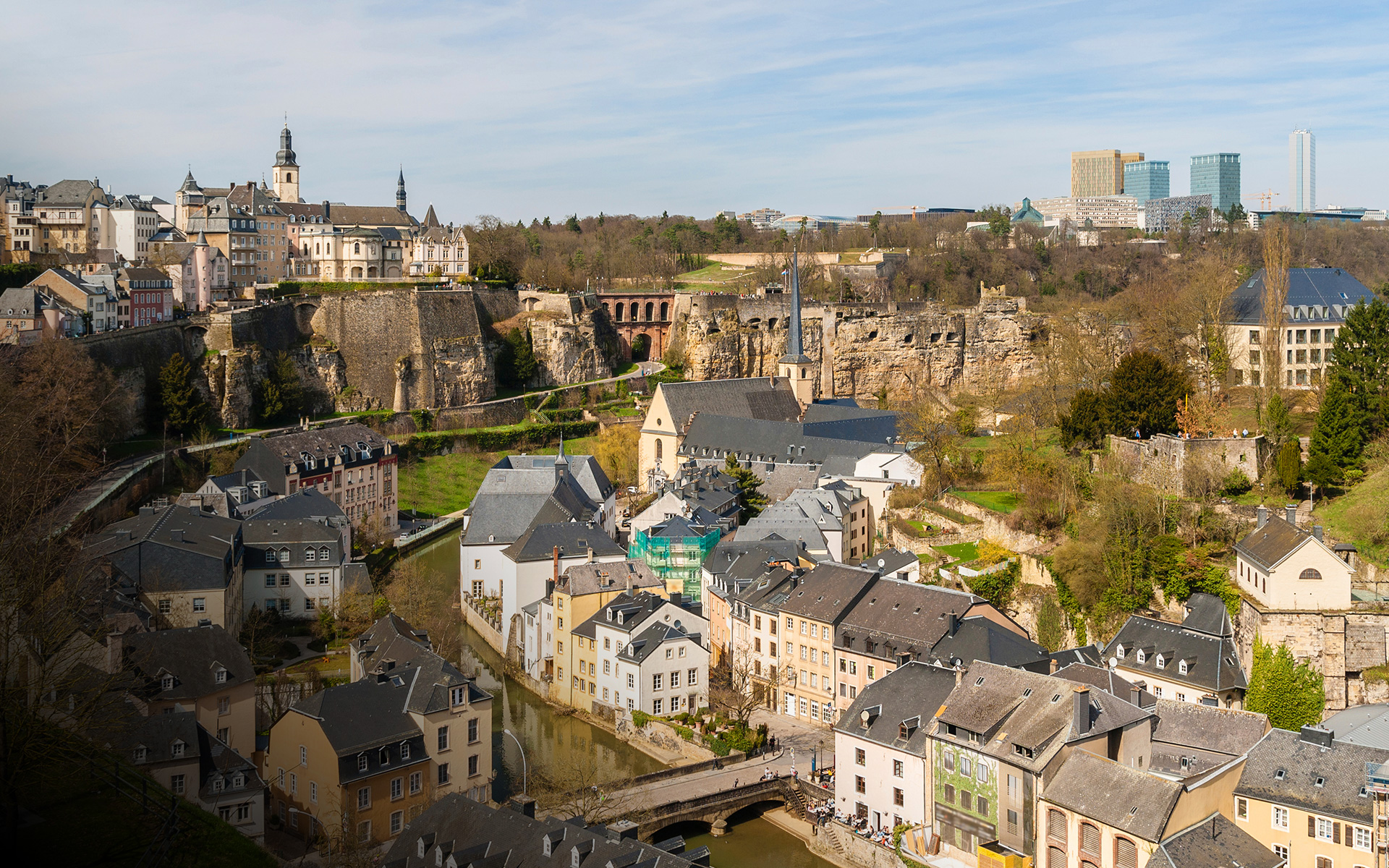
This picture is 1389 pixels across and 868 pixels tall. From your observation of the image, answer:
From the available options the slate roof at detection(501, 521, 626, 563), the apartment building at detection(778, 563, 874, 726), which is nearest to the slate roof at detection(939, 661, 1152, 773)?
the apartment building at detection(778, 563, 874, 726)

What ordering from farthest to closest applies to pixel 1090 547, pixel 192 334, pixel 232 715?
pixel 192 334 < pixel 1090 547 < pixel 232 715

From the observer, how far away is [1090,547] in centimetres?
2961

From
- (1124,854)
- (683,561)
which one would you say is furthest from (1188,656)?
(683,561)

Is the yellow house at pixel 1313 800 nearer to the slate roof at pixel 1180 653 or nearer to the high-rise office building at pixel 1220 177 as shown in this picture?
the slate roof at pixel 1180 653

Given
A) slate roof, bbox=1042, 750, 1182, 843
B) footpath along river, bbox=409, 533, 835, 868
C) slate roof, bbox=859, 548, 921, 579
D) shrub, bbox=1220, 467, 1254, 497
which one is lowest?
footpath along river, bbox=409, 533, 835, 868

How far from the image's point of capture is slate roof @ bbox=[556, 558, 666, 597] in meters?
31.5

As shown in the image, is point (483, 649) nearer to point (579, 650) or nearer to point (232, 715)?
point (579, 650)

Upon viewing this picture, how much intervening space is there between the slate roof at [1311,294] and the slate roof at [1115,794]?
2146 centimetres

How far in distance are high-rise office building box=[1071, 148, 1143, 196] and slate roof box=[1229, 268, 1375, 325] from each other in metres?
137

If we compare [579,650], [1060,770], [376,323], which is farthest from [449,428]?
[1060,770]

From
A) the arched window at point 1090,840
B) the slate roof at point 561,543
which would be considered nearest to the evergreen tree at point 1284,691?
the arched window at point 1090,840

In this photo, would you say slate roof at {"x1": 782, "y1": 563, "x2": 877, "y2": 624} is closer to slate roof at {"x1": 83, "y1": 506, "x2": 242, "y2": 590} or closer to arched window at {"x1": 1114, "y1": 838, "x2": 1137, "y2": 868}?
arched window at {"x1": 1114, "y1": 838, "x2": 1137, "y2": 868}

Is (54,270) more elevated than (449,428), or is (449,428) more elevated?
(54,270)

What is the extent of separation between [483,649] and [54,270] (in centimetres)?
2667
